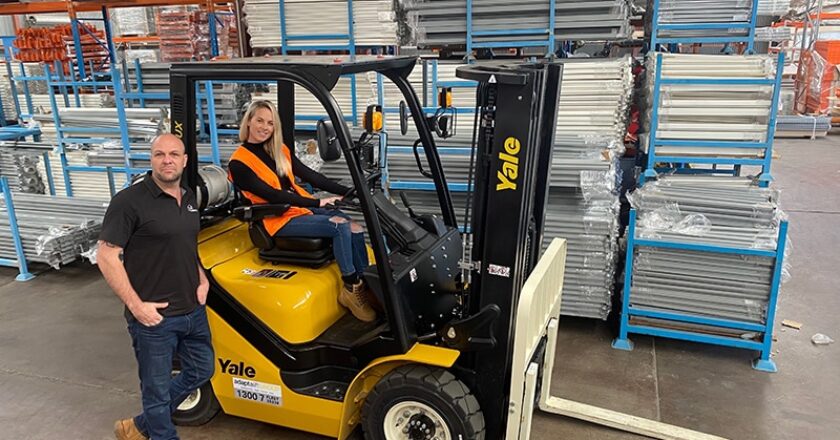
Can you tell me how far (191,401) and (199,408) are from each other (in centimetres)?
8

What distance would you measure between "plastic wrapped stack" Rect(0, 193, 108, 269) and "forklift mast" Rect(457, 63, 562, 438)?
5869 millimetres

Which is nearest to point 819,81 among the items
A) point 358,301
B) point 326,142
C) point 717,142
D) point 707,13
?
point 707,13

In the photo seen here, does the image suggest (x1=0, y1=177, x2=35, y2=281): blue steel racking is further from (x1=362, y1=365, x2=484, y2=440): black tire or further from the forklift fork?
the forklift fork

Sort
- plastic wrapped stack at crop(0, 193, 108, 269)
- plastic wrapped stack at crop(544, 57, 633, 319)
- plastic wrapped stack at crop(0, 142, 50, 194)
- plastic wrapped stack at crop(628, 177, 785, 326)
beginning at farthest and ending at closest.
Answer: plastic wrapped stack at crop(0, 142, 50, 194)
plastic wrapped stack at crop(0, 193, 108, 269)
plastic wrapped stack at crop(544, 57, 633, 319)
plastic wrapped stack at crop(628, 177, 785, 326)

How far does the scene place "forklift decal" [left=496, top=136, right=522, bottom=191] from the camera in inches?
135

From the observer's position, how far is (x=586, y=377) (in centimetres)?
518

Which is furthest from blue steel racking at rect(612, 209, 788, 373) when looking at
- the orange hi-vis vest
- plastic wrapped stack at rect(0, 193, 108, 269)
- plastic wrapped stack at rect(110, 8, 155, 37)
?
plastic wrapped stack at rect(110, 8, 155, 37)

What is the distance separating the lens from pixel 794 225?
9688 mm

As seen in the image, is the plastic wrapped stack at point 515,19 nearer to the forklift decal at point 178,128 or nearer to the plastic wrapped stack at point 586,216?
the plastic wrapped stack at point 586,216

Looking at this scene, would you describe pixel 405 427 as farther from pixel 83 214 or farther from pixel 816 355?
pixel 83 214

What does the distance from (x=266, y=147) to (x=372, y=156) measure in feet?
2.95

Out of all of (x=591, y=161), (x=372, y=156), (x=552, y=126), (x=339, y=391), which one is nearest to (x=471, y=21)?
(x=591, y=161)

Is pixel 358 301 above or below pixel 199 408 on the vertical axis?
above

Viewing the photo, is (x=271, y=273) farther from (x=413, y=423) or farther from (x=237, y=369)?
(x=413, y=423)
